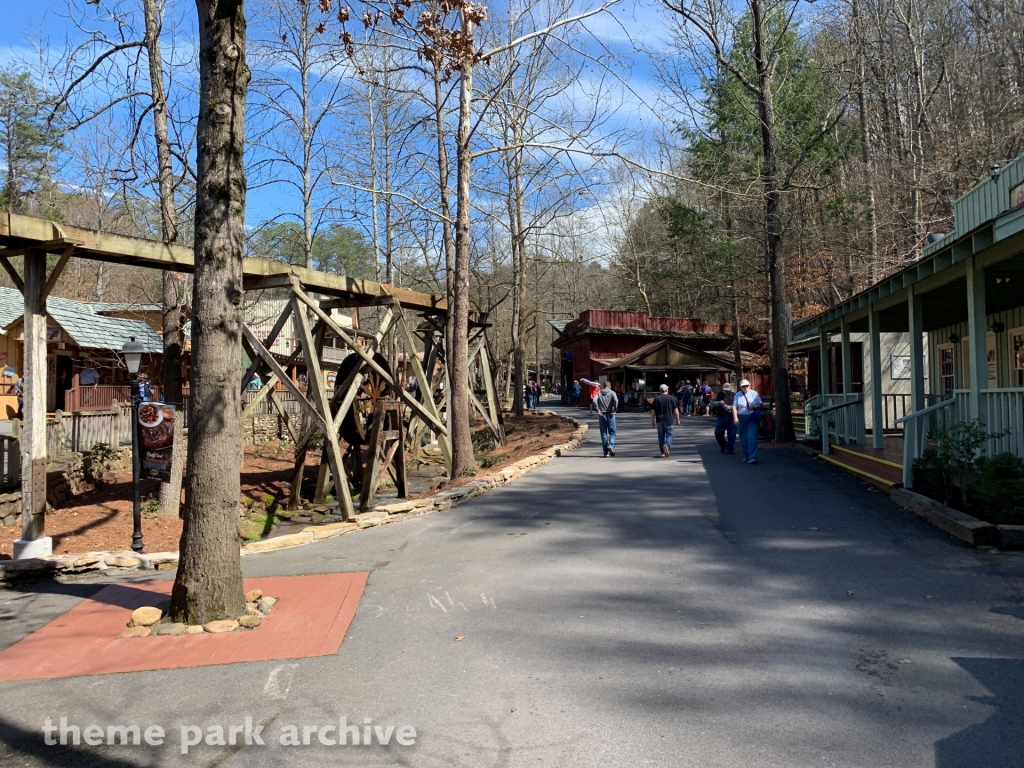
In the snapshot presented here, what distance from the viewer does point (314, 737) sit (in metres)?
3.81

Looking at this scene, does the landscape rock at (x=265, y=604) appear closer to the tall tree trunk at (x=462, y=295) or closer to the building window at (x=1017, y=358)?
the tall tree trunk at (x=462, y=295)

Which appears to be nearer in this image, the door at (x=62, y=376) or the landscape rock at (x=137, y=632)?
the landscape rock at (x=137, y=632)

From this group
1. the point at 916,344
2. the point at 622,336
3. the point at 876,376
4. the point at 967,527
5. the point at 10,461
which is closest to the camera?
the point at 967,527

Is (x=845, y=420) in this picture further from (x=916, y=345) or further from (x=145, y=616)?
(x=145, y=616)

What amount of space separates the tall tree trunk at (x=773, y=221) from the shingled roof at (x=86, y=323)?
58.9 feet

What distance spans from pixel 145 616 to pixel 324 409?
193 inches

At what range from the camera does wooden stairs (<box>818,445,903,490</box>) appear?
10.5 m

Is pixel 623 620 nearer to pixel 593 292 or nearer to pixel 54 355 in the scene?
pixel 54 355

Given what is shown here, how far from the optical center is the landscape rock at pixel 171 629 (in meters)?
5.54

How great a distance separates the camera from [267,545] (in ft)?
27.4

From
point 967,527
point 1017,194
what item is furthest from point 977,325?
point 967,527

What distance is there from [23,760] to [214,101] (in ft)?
15.3

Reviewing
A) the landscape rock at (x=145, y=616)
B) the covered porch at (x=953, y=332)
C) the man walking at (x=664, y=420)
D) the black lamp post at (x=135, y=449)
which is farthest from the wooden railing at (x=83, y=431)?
the covered porch at (x=953, y=332)

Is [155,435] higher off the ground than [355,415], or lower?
lower
